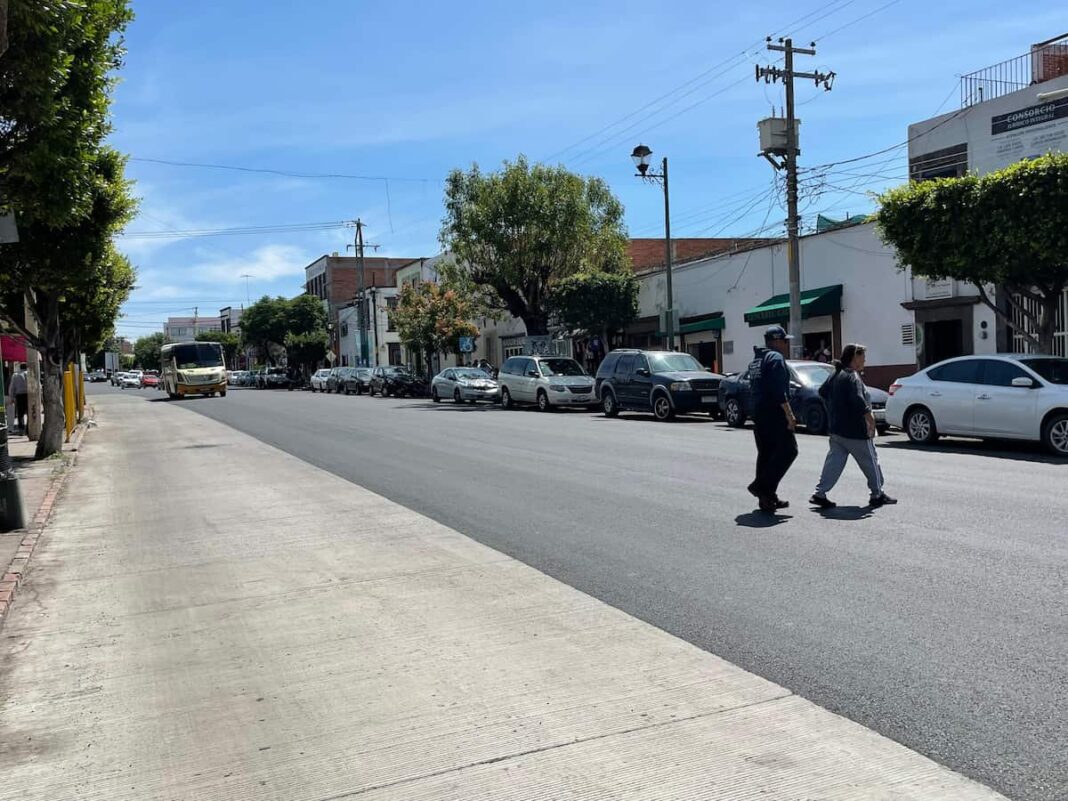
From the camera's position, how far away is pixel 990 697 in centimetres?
415

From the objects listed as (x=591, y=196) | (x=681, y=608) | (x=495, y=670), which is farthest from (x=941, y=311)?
(x=495, y=670)

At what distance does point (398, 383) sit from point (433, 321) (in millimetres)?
3426

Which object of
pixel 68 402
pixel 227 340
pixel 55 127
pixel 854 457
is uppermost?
pixel 227 340

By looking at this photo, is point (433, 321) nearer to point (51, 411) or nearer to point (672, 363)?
point (672, 363)

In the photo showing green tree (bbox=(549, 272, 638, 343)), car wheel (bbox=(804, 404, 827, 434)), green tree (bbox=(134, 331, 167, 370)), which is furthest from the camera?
green tree (bbox=(134, 331, 167, 370))

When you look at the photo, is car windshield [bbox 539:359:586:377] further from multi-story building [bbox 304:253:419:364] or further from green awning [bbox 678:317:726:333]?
multi-story building [bbox 304:253:419:364]

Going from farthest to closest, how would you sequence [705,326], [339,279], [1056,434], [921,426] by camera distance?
[339,279], [705,326], [921,426], [1056,434]

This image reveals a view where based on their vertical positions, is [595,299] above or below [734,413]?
above

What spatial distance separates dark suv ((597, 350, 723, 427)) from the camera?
2212 cm

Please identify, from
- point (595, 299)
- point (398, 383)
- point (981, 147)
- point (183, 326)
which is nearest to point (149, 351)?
point (183, 326)

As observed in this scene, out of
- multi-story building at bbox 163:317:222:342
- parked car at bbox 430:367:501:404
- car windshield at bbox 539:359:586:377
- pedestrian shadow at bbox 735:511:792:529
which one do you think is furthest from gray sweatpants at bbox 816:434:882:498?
multi-story building at bbox 163:317:222:342

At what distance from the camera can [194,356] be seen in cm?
4584

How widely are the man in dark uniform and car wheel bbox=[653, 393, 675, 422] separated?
43.9 ft

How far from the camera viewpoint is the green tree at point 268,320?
76.1 metres
